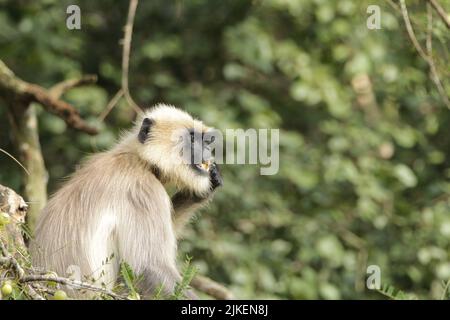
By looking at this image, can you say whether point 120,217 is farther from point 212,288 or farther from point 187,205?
point 212,288

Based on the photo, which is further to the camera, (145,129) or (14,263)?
(145,129)

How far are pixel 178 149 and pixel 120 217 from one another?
2.32 ft

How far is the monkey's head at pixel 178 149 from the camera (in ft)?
15.5

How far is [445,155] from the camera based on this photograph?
8.51 m

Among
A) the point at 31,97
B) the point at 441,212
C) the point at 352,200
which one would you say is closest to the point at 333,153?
the point at 352,200

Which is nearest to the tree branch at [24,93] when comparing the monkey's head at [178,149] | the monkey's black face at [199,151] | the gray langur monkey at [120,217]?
the gray langur monkey at [120,217]

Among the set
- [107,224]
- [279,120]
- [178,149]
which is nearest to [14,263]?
[107,224]

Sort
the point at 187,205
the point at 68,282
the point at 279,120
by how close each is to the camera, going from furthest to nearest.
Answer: the point at 279,120 < the point at 187,205 < the point at 68,282

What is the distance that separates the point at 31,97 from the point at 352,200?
4117mm

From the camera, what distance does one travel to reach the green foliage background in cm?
A: 734

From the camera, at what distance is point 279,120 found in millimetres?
7918
